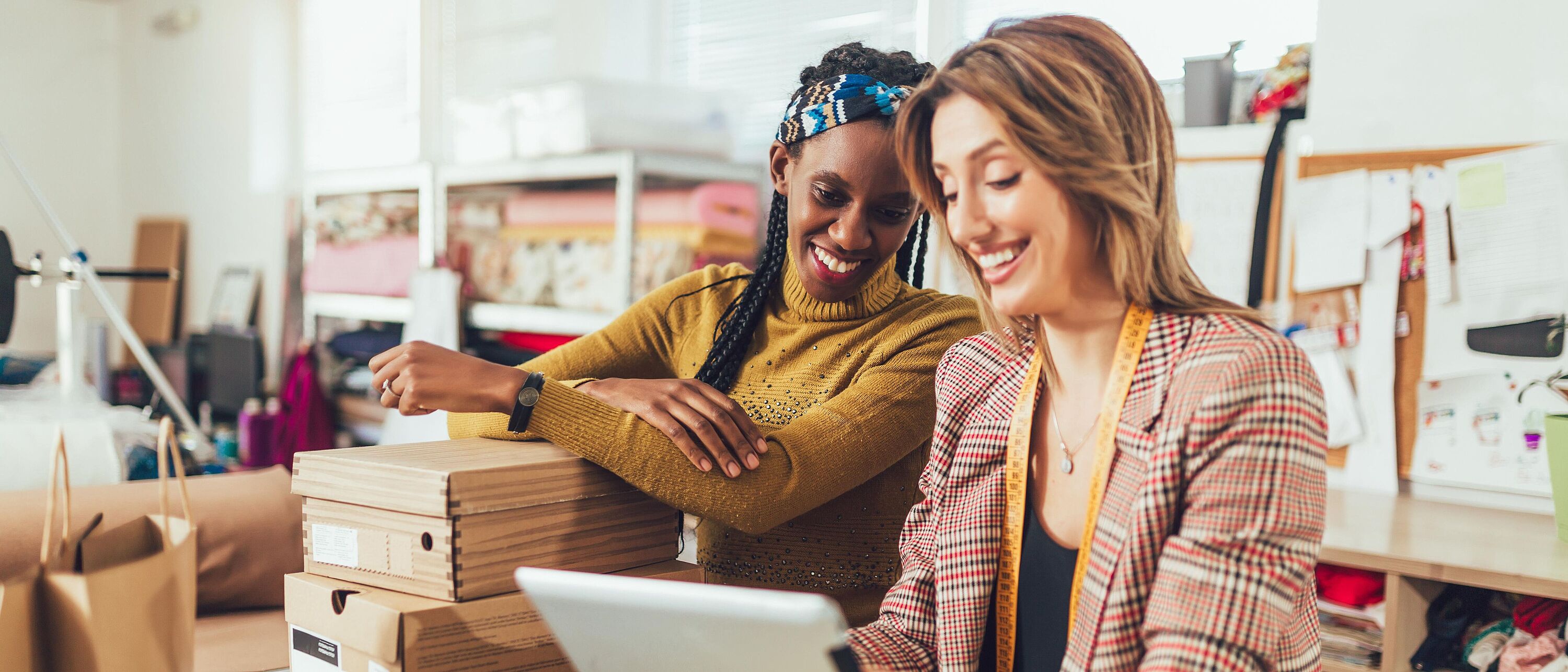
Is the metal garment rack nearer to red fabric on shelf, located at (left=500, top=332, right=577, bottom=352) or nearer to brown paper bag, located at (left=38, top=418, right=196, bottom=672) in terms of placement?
red fabric on shelf, located at (left=500, top=332, right=577, bottom=352)

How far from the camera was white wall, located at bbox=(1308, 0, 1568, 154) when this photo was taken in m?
1.91

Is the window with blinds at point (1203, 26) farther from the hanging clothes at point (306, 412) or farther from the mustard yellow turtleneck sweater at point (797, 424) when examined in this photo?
the hanging clothes at point (306, 412)

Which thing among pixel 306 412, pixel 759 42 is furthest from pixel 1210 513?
pixel 306 412

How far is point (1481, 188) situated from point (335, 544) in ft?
6.50

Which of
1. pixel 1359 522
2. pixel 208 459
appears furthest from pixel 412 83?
pixel 1359 522

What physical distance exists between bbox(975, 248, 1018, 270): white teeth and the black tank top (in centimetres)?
24

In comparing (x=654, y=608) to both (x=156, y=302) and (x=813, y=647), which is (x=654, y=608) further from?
(x=156, y=302)

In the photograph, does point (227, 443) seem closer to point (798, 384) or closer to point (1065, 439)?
point (798, 384)

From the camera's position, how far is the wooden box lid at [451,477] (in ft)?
3.41

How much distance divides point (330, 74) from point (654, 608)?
4.88m

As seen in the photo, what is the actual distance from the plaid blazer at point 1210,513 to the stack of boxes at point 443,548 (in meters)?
0.52

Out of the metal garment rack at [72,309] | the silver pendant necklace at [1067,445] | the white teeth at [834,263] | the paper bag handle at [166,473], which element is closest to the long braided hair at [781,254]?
the white teeth at [834,263]

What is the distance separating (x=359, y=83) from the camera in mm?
4793

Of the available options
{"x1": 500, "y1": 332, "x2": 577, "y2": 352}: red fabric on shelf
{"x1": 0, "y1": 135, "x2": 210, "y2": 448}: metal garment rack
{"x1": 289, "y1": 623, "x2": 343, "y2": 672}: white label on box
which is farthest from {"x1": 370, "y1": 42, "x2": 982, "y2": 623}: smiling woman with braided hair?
{"x1": 0, "y1": 135, "x2": 210, "y2": 448}: metal garment rack
